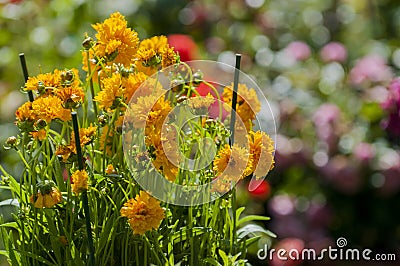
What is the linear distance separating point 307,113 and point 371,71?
0.68 feet

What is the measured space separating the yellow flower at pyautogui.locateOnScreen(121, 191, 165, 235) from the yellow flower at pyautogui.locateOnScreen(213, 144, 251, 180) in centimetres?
9

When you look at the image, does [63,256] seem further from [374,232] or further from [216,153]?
[374,232]

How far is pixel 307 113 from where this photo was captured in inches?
76.9

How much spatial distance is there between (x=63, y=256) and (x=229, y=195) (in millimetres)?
210

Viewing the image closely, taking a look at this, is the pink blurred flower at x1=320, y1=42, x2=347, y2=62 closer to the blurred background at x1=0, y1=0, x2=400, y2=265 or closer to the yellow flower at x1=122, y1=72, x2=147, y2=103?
the blurred background at x1=0, y1=0, x2=400, y2=265

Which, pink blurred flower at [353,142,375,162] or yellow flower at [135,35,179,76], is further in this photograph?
pink blurred flower at [353,142,375,162]

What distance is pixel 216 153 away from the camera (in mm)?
842

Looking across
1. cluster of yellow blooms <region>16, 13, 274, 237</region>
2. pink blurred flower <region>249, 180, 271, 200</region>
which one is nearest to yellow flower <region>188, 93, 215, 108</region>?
cluster of yellow blooms <region>16, 13, 274, 237</region>

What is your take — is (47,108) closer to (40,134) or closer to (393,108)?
(40,134)

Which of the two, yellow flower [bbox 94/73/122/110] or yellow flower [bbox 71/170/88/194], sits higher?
yellow flower [bbox 94/73/122/110]

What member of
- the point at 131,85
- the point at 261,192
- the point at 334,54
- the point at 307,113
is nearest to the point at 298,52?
the point at 334,54

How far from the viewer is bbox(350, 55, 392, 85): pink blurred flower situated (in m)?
1.91

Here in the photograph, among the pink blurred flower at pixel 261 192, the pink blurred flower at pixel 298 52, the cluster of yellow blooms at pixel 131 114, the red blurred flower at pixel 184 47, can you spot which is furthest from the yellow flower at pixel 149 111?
the pink blurred flower at pixel 298 52

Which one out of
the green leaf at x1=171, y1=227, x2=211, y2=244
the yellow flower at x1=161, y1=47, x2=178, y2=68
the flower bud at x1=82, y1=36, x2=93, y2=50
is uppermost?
the flower bud at x1=82, y1=36, x2=93, y2=50
